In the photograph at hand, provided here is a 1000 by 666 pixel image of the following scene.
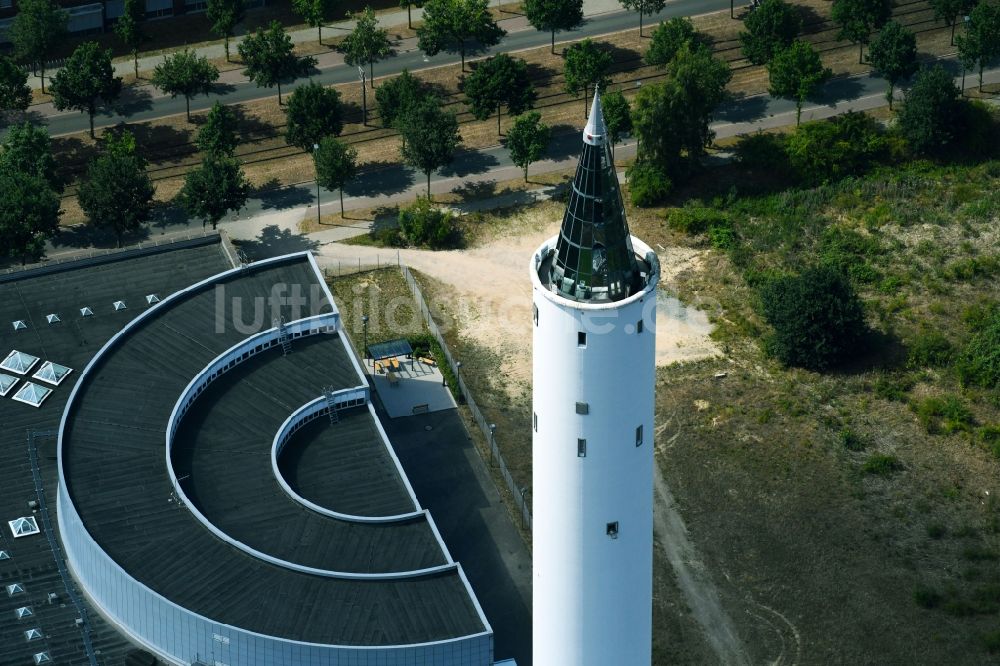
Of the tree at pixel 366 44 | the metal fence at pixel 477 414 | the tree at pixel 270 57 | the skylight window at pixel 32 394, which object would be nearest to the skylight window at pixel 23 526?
the skylight window at pixel 32 394

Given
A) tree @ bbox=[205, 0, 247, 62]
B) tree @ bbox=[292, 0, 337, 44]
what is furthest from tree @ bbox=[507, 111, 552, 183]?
tree @ bbox=[205, 0, 247, 62]

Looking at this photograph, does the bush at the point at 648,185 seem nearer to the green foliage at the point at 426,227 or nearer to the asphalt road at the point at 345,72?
the green foliage at the point at 426,227

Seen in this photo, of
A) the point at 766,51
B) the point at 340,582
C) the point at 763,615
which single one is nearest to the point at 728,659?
the point at 763,615

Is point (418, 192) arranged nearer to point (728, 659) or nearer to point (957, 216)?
point (957, 216)

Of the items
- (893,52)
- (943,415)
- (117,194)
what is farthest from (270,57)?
(943,415)

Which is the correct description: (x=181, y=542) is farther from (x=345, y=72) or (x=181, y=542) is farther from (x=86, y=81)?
(x=345, y=72)

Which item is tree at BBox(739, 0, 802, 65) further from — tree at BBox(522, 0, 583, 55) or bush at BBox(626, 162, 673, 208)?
bush at BBox(626, 162, 673, 208)
